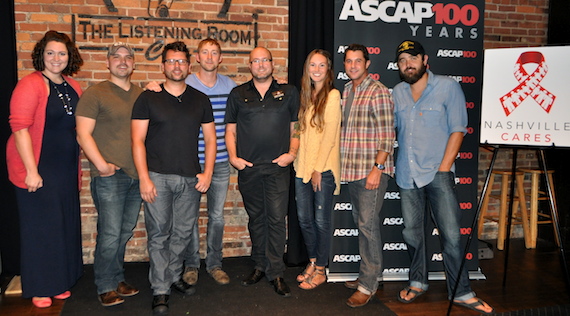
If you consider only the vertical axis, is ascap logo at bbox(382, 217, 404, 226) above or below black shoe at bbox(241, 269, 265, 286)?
above

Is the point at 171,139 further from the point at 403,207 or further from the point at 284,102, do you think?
the point at 403,207

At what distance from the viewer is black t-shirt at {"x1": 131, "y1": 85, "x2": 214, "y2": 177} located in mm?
2836

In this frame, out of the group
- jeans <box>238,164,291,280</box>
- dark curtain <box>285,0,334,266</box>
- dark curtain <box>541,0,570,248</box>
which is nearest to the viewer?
jeans <box>238,164,291,280</box>

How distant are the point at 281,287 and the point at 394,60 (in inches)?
80.2

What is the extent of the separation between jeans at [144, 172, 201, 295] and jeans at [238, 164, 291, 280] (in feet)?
1.36

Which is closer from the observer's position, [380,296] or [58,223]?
[58,223]

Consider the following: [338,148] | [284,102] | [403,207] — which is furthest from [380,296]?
[284,102]

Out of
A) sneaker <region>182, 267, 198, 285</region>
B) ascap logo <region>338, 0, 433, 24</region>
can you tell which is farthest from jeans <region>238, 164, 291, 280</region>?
ascap logo <region>338, 0, 433, 24</region>

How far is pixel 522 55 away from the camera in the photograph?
2898 millimetres

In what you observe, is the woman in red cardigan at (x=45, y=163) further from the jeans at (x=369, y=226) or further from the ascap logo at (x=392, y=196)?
the ascap logo at (x=392, y=196)

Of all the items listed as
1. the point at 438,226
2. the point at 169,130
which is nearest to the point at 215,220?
the point at 169,130

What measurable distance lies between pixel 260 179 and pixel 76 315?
157cm

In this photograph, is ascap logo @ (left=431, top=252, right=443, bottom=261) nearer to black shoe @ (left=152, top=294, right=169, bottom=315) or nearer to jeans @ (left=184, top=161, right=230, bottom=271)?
jeans @ (left=184, top=161, right=230, bottom=271)

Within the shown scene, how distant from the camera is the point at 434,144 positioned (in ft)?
9.75
